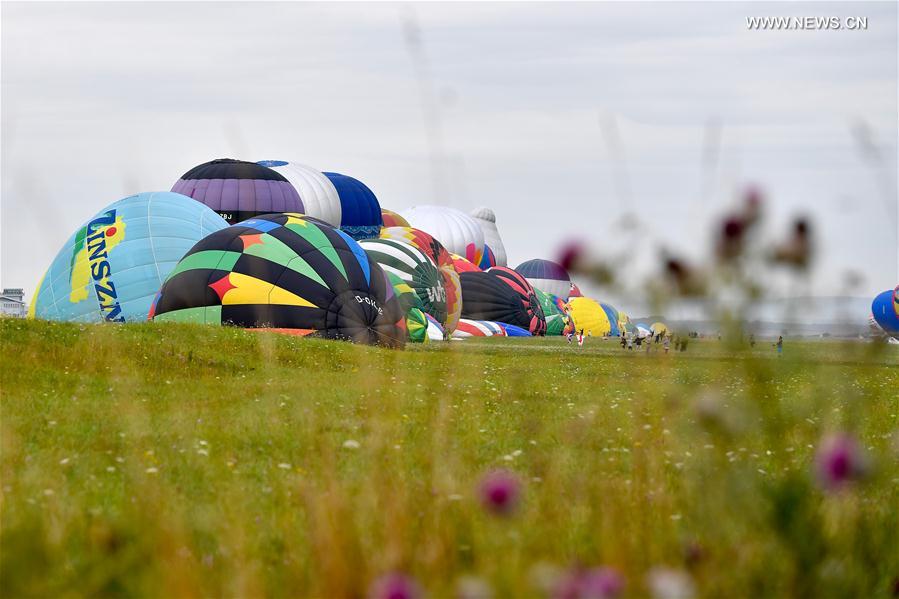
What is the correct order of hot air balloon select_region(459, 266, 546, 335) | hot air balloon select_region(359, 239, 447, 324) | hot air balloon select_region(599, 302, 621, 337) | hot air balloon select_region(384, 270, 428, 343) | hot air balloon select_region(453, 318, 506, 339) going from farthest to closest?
hot air balloon select_region(599, 302, 621, 337) < hot air balloon select_region(459, 266, 546, 335) < hot air balloon select_region(453, 318, 506, 339) < hot air balloon select_region(359, 239, 447, 324) < hot air balloon select_region(384, 270, 428, 343)

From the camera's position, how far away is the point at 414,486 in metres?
7.69

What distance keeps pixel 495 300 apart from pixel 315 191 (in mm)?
11938

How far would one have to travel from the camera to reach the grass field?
499 cm

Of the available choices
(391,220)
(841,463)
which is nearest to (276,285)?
(841,463)

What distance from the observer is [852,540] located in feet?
20.2

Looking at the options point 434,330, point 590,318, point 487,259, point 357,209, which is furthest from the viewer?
point 590,318

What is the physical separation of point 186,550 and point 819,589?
9.84 ft

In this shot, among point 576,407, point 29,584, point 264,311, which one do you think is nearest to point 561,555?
point 29,584

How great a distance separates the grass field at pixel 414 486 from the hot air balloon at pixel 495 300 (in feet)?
143

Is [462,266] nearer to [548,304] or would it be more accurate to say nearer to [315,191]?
[548,304]

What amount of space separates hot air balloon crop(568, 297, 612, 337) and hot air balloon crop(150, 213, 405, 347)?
52.9 m

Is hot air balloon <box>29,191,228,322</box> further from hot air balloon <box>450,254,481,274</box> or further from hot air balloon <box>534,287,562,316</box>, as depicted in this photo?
hot air balloon <box>534,287,562,316</box>

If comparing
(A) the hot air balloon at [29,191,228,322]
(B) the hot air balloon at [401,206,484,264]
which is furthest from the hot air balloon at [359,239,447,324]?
(B) the hot air balloon at [401,206,484,264]

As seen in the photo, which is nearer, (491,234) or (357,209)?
(357,209)
